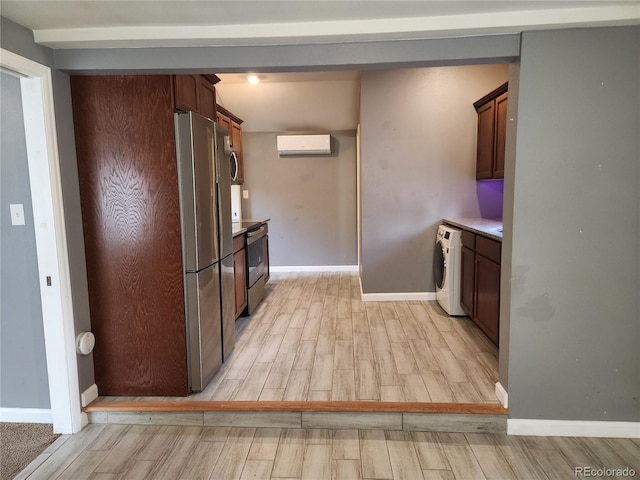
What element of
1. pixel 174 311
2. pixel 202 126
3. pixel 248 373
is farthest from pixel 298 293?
pixel 202 126

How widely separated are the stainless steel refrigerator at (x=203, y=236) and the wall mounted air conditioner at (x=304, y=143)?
9.59ft

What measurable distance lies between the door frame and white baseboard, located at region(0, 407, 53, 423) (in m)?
0.08

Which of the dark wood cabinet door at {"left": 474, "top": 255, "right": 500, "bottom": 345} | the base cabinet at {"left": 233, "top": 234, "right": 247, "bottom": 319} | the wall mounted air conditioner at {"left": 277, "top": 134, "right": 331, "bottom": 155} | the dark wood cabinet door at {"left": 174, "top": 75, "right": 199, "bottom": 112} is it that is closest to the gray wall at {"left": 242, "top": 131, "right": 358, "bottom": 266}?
the wall mounted air conditioner at {"left": 277, "top": 134, "right": 331, "bottom": 155}

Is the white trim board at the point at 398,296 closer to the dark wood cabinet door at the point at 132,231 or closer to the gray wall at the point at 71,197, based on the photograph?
the dark wood cabinet door at the point at 132,231

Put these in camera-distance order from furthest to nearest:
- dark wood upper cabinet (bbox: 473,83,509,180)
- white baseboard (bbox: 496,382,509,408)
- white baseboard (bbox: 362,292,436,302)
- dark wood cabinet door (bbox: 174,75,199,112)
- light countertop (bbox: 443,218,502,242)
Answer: white baseboard (bbox: 362,292,436,302)
dark wood upper cabinet (bbox: 473,83,509,180)
light countertop (bbox: 443,218,502,242)
dark wood cabinet door (bbox: 174,75,199,112)
white baseboard (bbox: 496,382,509,408)

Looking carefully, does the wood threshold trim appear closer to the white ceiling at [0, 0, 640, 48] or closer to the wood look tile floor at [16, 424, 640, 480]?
the wood look tile floor at [16, 424, 640, 480]

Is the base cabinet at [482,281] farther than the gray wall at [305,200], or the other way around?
the gray wall at [305,200]

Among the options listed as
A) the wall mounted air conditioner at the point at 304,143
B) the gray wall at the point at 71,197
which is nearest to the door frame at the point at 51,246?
the gray wall at the point at 71,197

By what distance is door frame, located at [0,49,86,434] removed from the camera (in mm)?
1991

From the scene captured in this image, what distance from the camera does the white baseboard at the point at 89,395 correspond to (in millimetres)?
2260

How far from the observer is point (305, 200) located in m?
5.89

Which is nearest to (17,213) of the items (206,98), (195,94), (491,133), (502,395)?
(195,94)

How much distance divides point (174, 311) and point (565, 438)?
2347mm

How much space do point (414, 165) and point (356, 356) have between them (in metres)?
2.25
